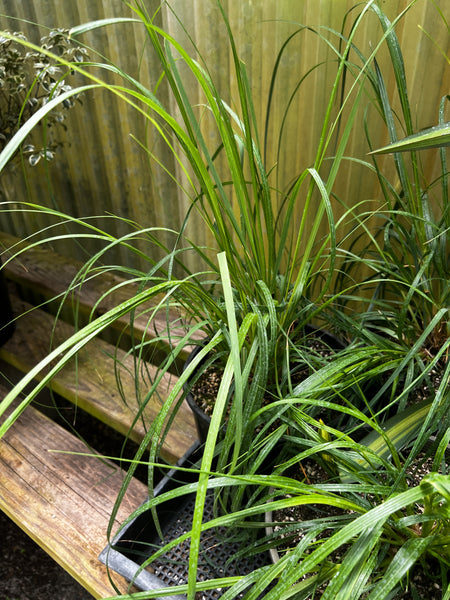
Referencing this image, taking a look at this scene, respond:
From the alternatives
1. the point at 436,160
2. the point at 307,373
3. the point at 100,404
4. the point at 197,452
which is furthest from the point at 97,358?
the point at 436,160

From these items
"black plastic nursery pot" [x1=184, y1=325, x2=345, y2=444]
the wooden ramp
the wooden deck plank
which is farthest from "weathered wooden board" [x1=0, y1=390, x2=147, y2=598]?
the wooden deck plank

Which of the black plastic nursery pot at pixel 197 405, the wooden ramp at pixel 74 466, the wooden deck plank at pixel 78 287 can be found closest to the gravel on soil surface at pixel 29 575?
the wooden ramp at pixel 74 466

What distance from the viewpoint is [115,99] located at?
4.36 ft

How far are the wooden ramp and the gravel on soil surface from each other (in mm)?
473

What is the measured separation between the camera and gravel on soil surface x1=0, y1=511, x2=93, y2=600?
1289mm

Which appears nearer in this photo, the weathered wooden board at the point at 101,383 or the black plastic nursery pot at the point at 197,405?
the black plastic nursery pot at the point at 197,405

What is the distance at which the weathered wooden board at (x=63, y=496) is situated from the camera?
84 centimetres

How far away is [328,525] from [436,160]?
25.1 inches

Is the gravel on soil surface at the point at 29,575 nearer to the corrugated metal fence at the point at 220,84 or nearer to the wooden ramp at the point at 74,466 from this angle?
the wooden ramp at the point at 74,466

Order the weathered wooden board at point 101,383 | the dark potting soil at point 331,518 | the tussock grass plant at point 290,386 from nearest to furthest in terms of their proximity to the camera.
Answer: the tussock grass plant at point 290,386, the dark potting soil at point 331,518, the weathered wooden board at point 101,383

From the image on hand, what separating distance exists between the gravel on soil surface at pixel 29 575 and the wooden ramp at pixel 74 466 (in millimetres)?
473

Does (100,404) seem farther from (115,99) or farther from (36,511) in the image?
(115,99)

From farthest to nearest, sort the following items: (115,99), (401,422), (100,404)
Answer: 1. (115,99)
2. (100,404)
3. (401,422)

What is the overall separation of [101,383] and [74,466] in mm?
201
